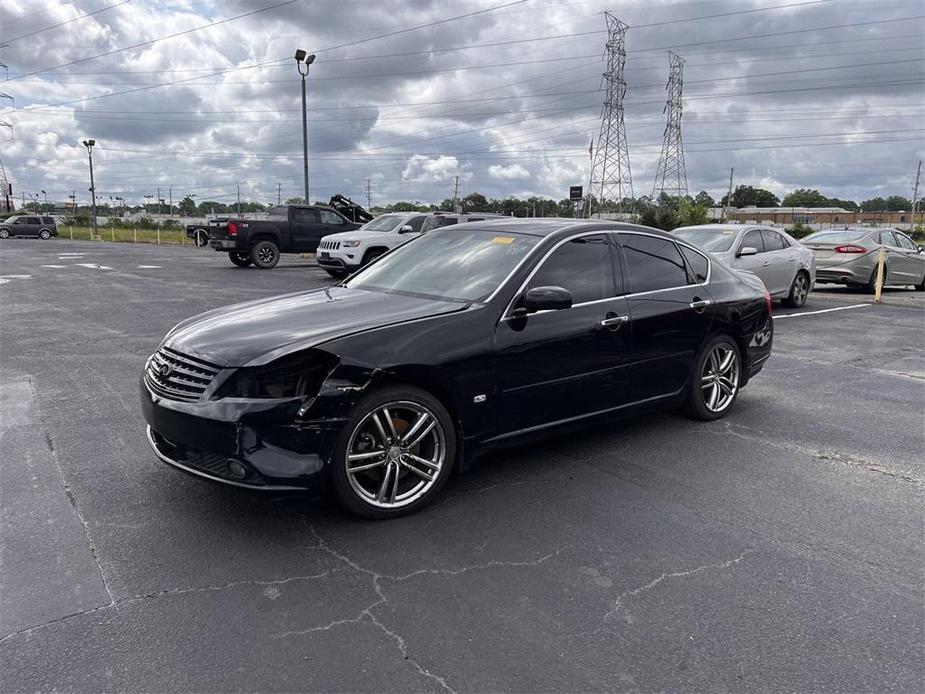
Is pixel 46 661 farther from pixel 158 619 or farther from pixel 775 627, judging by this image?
pixel 775 627

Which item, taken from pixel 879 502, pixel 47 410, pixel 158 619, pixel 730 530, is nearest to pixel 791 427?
pixel 879 502

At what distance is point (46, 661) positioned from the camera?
2.52 m

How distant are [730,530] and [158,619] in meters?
2.81

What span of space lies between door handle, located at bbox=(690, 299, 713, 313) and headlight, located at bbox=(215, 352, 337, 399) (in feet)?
10.1

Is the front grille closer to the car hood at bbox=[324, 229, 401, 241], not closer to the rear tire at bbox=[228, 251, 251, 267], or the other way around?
the car hood at bbox=[324, 229, 401, 241]

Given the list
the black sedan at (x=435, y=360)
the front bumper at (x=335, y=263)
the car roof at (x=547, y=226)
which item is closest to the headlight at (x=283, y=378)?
the black sedan at (x=435, y=360)

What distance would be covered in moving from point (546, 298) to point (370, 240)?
13.2 meters

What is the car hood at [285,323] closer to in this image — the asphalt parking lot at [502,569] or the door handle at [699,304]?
the asphalt parking lot at [502,569]

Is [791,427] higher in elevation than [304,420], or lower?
lower

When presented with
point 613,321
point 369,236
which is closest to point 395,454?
point 613,321

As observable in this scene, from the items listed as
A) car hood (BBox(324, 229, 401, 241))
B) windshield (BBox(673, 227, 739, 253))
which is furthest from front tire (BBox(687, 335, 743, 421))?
car hood (BBox(324, 229, 401, 241))

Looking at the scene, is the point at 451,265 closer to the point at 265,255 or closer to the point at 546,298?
the point at 546,298

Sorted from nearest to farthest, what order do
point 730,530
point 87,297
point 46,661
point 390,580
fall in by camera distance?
point 46,661 < point 390,580 < point 730,530 < point 87,297

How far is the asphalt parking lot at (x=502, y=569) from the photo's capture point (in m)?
2.55
